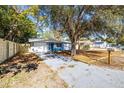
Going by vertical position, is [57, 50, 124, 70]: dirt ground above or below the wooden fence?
below

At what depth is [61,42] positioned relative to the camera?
26578mm

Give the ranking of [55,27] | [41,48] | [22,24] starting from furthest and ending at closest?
[41,48]
[55,27]
[22,24]

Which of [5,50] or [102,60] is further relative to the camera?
[102,60]

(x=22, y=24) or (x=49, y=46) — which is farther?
(x=49, y=46)

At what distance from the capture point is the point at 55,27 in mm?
13648

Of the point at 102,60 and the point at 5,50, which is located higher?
the point at 5,50

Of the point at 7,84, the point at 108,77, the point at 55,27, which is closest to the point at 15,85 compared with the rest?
the point at 7,84

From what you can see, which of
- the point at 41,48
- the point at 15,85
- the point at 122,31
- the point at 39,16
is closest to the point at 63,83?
the point at 15,85

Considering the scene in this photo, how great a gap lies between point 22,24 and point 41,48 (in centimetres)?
1412

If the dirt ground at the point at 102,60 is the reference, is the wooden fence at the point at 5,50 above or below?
above

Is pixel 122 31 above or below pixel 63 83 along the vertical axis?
above
